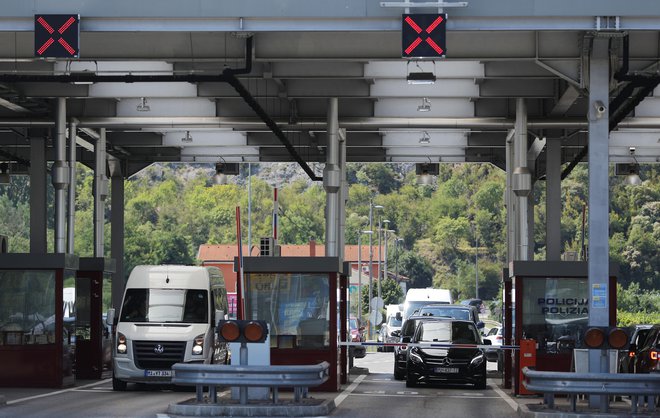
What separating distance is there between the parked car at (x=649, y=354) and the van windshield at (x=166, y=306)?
8390 mm

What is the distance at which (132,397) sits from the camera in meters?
23.9

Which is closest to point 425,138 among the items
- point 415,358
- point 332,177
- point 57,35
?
point 332,177

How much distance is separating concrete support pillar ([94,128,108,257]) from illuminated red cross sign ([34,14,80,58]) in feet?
45.0

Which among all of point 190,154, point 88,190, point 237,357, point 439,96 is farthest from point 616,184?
point 237,357

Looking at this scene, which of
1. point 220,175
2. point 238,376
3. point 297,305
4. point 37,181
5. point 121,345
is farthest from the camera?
point 220,175

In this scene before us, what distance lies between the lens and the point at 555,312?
25.5 m

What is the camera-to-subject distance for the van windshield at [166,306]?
26.3 metres

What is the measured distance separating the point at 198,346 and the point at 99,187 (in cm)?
945

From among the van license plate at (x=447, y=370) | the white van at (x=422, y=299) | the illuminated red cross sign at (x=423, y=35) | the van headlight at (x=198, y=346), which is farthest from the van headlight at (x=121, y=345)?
the white van at (x=422, y=299)

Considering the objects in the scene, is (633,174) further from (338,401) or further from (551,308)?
(338,401)

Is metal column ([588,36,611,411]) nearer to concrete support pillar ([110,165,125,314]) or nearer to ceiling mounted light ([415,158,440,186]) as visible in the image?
ceiling mounted light ([415,158,440,186])

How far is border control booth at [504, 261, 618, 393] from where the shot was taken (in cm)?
2531

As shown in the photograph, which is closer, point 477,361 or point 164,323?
point 164,323

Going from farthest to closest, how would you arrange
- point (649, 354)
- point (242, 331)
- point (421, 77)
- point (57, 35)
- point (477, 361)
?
point (477, 361)
point (649, 354)
point (421, 77)
point (57, 35)
point (242, 331)
